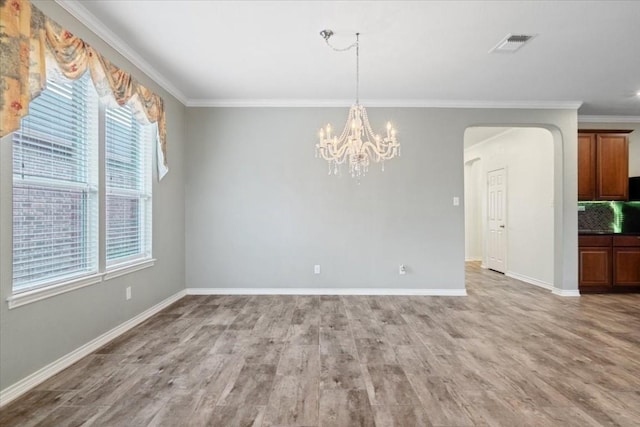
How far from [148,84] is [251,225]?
229 cm

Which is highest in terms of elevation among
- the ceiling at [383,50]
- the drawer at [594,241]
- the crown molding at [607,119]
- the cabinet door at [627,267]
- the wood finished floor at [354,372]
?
the ceiling at [383,50]

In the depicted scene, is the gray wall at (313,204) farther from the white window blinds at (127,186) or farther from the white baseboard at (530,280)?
the white window blinds at (127,186)

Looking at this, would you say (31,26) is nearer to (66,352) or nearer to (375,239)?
(66,352)

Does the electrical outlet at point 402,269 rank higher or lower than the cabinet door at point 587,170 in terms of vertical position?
lower

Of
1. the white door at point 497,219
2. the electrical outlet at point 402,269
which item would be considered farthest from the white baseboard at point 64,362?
the white door at point 497,219

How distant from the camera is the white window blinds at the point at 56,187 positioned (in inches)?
90.7

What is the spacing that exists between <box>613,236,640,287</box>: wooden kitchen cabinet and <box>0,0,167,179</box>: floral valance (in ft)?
23.7

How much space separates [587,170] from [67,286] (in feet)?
23.1

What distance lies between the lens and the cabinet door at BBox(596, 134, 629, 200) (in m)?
5.21

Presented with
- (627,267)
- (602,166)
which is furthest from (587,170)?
(627,267)

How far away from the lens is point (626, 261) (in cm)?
514

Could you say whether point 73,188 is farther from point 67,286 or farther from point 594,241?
point 594,241

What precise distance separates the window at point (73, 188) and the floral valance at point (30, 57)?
20cm

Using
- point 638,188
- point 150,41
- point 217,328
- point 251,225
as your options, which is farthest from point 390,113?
point 638,188
